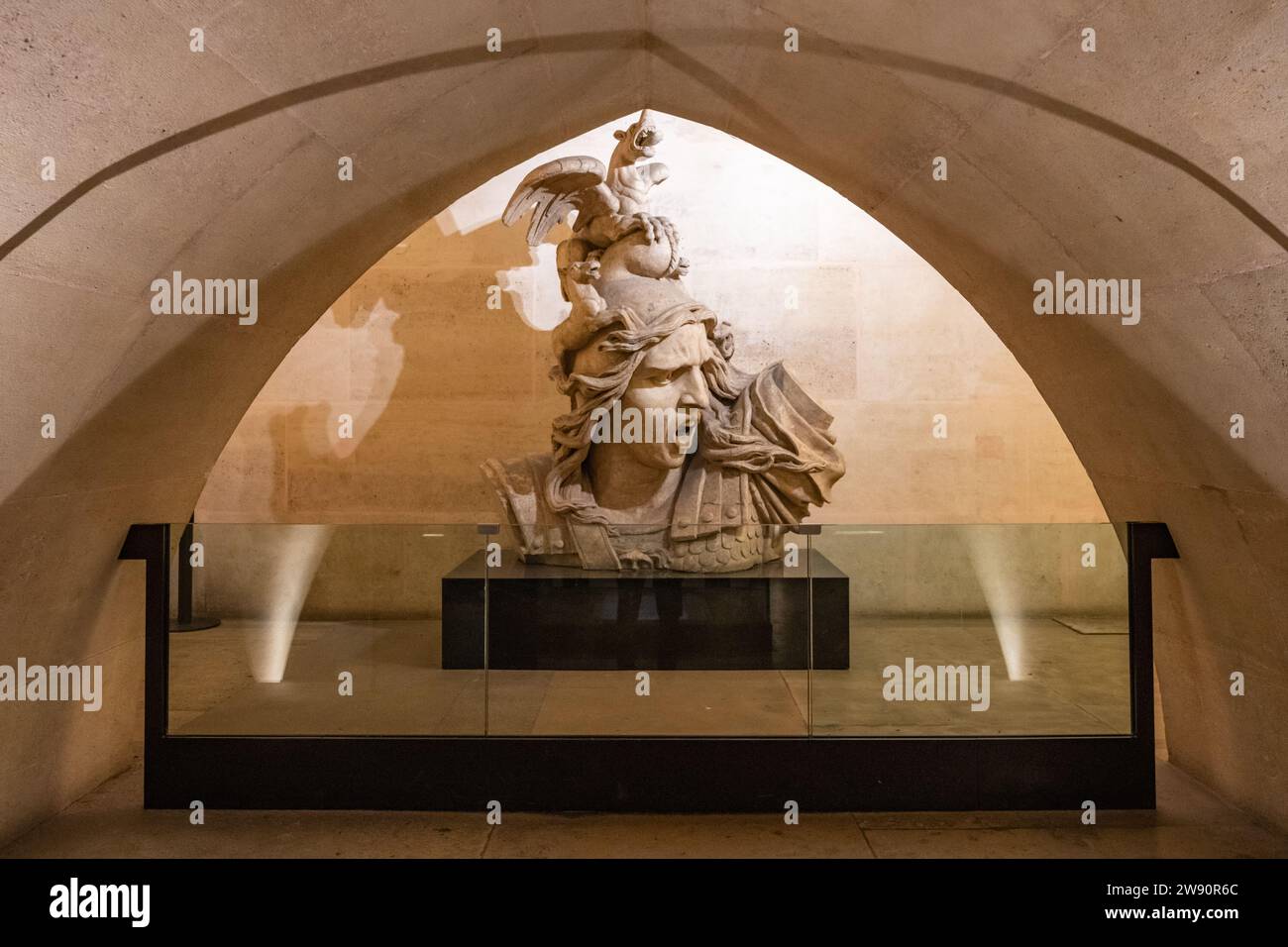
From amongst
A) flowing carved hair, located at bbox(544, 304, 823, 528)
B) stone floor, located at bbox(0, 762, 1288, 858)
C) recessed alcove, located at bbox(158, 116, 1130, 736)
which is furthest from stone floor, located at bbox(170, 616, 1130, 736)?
recessed alcove, located at bbox(158, 116, 1130, 736)

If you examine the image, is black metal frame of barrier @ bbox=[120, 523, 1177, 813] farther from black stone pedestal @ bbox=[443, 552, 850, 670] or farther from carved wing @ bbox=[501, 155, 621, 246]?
carved wing @ bbox=[501, 155, 621, 246]

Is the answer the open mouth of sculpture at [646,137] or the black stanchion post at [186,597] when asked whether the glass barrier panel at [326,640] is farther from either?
the open mouth of sculpture at [646,137]

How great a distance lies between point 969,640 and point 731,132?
7.82 ft

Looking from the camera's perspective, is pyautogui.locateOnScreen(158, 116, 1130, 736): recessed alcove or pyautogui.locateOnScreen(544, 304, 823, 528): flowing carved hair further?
pyautogui.locateOnScreen(158, 116, 1130, 736): recessed alcove

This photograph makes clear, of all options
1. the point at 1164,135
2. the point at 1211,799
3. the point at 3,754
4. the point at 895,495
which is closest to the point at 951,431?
the point at 895,495

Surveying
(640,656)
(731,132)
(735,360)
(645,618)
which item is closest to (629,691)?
(640,656)

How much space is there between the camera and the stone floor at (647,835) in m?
3.11

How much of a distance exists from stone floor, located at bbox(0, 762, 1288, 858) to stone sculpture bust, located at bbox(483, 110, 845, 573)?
150 centimetres

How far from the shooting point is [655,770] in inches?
133

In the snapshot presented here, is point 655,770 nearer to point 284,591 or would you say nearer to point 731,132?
point 284,591

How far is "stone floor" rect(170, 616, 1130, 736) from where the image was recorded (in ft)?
10.9

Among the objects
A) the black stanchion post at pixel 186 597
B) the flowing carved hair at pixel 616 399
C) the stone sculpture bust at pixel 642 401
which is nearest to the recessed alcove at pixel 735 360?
the stone sculpture bust at pixel 642 401

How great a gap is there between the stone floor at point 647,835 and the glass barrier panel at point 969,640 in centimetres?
31

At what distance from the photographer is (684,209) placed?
20.9 feet
